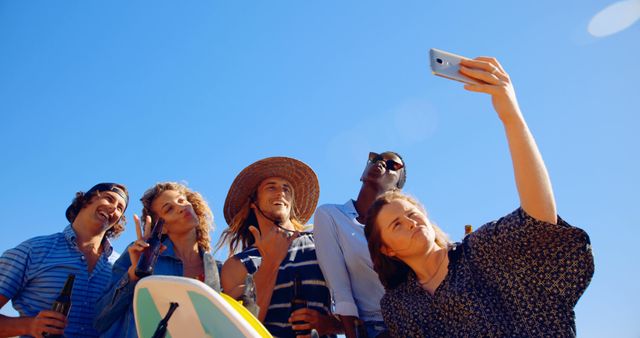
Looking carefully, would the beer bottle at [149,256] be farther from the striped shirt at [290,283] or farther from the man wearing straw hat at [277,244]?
the striped shirt at [290,283]

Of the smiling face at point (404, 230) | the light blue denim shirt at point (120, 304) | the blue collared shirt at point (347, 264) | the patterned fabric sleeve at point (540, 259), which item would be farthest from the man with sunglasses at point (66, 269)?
the patterned fabric sleeve at point (540, 259)

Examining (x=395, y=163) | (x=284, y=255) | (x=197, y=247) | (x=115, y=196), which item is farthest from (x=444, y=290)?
(x=115, y=196)

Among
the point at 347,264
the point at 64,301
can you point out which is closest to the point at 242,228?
the point at 347,264

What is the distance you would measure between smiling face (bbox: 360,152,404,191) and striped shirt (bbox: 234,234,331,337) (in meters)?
0.87

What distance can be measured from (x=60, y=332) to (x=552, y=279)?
331 centimetres

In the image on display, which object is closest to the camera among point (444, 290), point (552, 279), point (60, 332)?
point (552, 279)

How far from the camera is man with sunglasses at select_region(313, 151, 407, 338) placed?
4.23 meters

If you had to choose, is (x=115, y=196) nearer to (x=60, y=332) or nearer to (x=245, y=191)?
(x=245, y=191)

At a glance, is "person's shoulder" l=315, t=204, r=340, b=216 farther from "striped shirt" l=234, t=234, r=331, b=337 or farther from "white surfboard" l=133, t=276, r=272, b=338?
"white surfboard" l=133, t=276, r=272, b=338

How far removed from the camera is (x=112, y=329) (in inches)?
168

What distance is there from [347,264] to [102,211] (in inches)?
93.9

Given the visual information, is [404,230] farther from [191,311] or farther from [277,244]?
[191,311]

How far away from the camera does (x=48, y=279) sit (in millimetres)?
4668

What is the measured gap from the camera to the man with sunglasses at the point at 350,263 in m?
4.23
